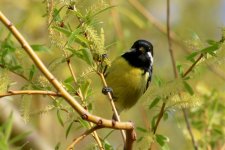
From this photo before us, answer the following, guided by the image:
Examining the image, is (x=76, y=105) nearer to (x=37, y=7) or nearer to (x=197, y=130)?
(x=197, y=130)

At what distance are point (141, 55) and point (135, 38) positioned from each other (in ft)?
3.82


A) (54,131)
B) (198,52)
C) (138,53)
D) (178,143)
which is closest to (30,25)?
(54,131)

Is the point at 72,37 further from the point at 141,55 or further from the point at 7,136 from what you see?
the point at 141,55

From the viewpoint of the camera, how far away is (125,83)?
2727 mm

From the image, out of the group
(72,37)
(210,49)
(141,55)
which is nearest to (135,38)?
(141,55)

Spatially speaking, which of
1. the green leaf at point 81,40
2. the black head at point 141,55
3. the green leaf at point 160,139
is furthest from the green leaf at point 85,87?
the black head at point 141,55

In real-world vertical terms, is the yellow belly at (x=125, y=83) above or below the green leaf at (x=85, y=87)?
below

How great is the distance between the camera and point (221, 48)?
57.1 inches

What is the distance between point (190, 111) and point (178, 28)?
1694mm

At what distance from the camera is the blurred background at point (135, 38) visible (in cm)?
268

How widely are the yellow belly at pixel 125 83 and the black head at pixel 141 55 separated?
0.04 meters

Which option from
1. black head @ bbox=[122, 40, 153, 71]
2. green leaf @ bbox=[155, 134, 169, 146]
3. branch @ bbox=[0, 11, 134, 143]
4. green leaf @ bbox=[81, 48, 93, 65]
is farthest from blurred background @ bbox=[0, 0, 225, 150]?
branch @ bbox=[0, 11, 134, 143]

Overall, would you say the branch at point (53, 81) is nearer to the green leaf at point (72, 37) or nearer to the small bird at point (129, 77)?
the green leaf at point (72, 37)

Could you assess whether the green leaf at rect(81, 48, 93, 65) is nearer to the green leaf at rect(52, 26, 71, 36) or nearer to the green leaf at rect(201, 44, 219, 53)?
the green leaf at rect(52, 26, 71, 36)
